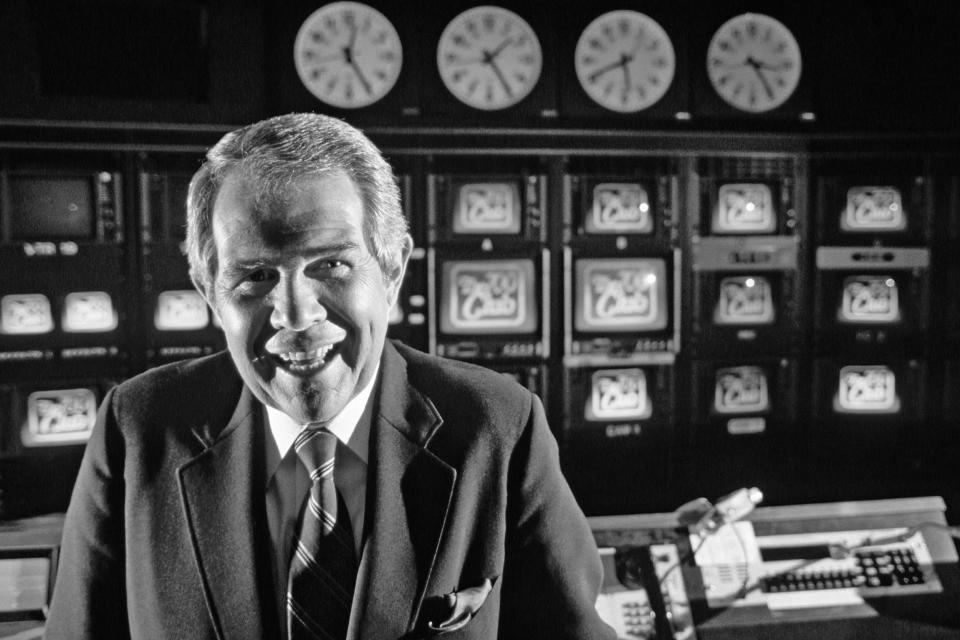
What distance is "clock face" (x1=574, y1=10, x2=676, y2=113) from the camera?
9.86 feet

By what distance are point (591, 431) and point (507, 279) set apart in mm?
744

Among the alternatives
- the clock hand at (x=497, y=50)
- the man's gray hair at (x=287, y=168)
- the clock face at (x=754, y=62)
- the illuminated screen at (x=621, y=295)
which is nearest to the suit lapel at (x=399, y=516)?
the man's gray hair at (x=287, y=168)

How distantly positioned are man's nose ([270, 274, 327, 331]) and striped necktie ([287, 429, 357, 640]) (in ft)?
0.61

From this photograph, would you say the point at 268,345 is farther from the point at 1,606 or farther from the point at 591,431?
the point at 591,431

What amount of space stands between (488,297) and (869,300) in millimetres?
1682

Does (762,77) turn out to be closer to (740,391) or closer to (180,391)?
(740,391)

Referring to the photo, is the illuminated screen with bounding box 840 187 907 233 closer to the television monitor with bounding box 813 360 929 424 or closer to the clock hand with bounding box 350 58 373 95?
the television monitor with bounding box 813 360 929 424

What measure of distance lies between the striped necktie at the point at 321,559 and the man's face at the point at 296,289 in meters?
0.09

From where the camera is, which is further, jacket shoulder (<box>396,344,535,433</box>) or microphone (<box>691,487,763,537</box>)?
microphone (<box>691,487,763,537</box>)

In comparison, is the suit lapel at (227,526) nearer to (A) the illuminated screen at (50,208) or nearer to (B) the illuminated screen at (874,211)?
(A) the illuminated screen at (50,208)

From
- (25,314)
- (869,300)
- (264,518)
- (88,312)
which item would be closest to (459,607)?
(264,518)

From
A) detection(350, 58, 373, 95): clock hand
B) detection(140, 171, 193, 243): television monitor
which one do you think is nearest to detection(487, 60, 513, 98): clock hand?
detection(350, 58, 373, 95): clock hand

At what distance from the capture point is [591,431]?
120 inches

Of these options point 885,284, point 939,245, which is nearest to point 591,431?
point 885,284
